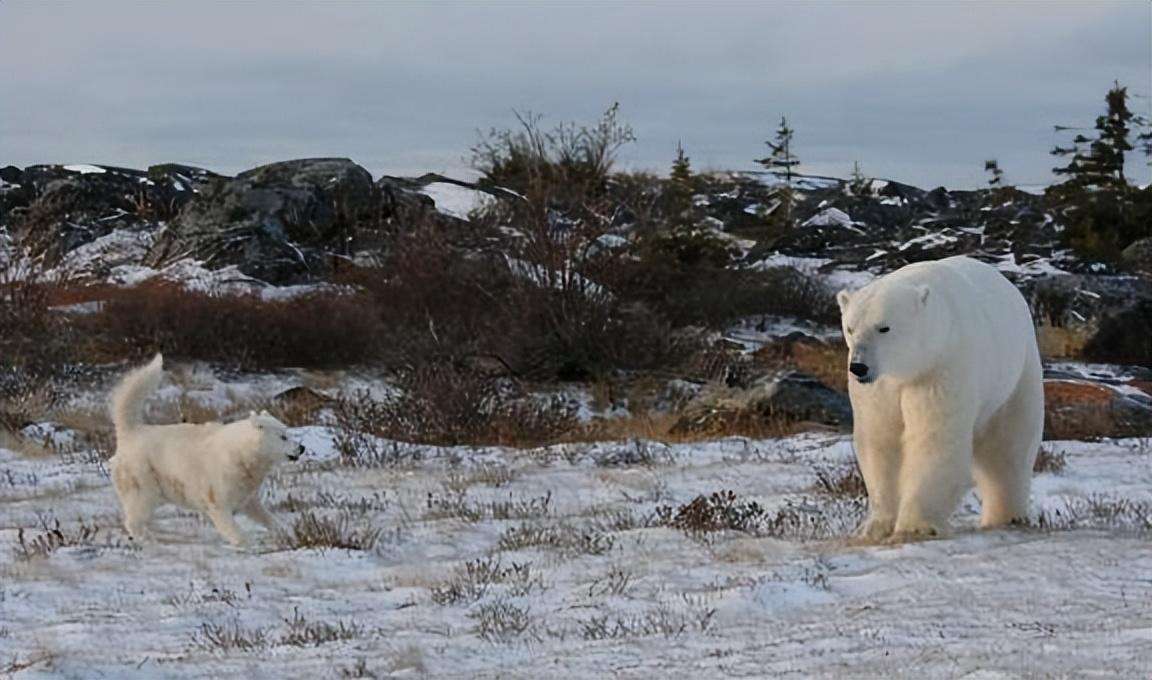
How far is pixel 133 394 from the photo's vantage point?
7.11 metres

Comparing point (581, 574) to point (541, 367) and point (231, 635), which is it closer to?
point (231, 635)

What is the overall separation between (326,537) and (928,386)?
9.48ft

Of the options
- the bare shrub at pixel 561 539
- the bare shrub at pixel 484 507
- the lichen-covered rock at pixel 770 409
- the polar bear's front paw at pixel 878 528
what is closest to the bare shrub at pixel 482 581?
the bare shrub at pixel 561 539

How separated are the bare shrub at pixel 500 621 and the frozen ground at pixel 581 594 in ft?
0.04

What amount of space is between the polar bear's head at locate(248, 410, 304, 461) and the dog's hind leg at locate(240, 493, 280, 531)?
1.02 feet

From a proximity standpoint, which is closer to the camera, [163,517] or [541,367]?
[163,517]

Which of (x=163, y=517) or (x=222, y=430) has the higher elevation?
(x=222, y=430)

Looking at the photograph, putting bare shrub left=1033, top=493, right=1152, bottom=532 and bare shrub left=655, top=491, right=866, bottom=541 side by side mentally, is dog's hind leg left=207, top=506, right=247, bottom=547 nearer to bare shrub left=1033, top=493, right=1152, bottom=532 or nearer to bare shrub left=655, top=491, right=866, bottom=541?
bare shrub left=655, top=491, right=866, bottom=541

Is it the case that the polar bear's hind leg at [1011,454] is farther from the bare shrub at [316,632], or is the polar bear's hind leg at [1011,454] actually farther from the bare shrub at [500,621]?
the bare shrub at [316,632]

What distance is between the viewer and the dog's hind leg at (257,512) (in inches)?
275

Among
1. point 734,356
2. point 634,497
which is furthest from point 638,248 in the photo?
point 634,497

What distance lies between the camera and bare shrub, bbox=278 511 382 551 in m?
6.31

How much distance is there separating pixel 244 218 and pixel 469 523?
18210mm

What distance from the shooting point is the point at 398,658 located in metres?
4.23
